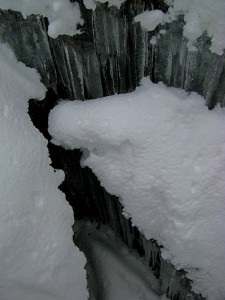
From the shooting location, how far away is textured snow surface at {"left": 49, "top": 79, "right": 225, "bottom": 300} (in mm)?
1204

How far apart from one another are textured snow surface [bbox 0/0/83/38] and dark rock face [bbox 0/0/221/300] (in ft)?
0.09

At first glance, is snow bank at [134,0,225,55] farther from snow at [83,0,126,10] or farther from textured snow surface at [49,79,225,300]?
textured snow surface at [49,79,225,300]

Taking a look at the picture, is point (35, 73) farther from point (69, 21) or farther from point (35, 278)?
point (35, 278)

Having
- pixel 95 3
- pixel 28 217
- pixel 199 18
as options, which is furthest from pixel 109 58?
pixel 28 217

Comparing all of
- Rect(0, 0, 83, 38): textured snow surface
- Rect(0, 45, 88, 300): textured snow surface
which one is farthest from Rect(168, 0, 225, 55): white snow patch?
Rect(0, 45, 88, 300): textured snow surface

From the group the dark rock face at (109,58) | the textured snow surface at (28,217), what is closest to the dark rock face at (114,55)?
the dark rock face at (109,58)

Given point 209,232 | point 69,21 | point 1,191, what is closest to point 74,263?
point 1,191

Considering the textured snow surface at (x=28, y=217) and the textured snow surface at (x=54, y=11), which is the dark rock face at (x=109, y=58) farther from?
the textured snow surface at (x=28, y=217)

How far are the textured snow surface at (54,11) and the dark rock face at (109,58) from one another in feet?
0.09

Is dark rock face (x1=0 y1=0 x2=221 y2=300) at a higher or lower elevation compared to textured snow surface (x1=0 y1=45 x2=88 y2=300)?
higher

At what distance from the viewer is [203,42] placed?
1.08 m

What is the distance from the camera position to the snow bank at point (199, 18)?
3.30 feet

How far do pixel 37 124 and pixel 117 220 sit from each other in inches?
25.6

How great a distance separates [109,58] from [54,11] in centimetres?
26
